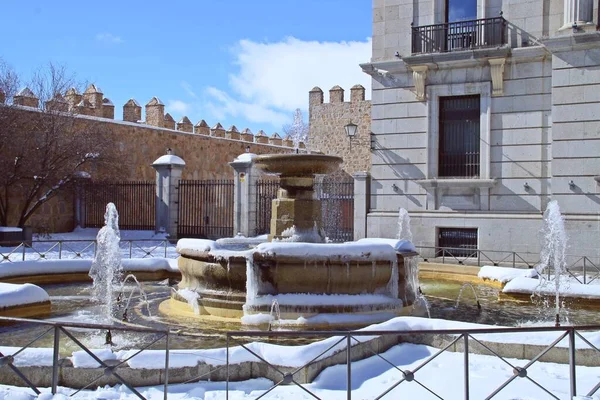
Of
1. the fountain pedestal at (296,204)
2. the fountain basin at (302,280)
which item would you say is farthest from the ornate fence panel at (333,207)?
the fountain basin at (302,280)

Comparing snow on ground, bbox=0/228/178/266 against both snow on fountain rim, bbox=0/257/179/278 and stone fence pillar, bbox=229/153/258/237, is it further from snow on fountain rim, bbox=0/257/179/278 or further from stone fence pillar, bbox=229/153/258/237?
stone fence pillar, bbox=229/153/258/237

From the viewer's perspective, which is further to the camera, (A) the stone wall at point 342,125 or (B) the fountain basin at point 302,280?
(A) the stone wall at point 342,125

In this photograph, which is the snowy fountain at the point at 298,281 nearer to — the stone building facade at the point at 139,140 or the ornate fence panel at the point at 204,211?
the ornate fence panel at the point at 204,211

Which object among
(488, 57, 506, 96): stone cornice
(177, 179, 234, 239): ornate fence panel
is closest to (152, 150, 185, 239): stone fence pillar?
(177, 179, 234, 239): ornate fence panel

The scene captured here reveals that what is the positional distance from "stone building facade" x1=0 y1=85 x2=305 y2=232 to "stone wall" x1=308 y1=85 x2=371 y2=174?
3.92 meters

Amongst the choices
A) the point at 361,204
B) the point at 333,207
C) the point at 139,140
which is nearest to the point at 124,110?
the point at 139,140

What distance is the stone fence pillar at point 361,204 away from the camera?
17.9 m

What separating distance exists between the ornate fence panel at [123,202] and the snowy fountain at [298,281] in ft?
49.8

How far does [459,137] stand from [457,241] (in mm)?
2811

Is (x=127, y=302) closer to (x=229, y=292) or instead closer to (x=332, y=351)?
(x=229, y=292)

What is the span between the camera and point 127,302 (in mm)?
10172

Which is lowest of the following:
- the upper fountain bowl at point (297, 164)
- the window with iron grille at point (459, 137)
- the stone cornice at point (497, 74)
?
the upper fountain bowl at point (297, 164)

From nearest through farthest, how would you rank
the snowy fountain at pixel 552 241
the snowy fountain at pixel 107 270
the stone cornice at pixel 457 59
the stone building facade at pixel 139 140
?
the snowy fountain at pixel 107 270
the snowy fountain at pixel 552 241
the stone cornice at pixel 457 59
the stone building facade at pixel 139 140

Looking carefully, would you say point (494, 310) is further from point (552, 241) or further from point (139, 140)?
point (139, 140)
